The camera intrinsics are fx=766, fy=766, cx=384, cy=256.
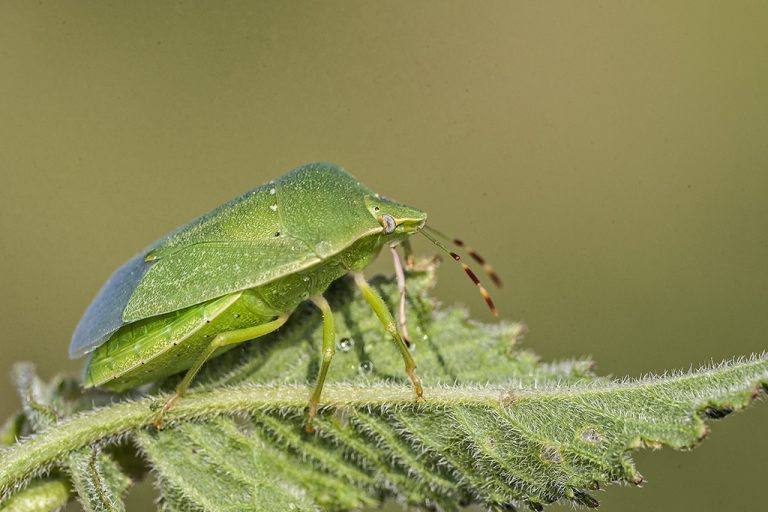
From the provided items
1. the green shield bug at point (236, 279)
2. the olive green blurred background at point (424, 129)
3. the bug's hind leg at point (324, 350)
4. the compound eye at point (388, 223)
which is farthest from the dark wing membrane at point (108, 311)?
the olive green blurred background at point (424, 129)

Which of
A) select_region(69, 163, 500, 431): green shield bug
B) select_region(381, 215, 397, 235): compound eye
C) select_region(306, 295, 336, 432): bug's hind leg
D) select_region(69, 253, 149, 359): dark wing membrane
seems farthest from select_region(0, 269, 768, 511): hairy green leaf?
select_region(381, 215, 397, 235): compound eye

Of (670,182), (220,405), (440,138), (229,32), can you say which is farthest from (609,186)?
(220,405)

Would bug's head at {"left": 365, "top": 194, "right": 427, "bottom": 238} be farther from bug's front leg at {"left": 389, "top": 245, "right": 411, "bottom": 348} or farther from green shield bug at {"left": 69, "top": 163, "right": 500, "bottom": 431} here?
bug's front leg at {"left": 389, "top": 245, "right": 411, "bottom": 348}

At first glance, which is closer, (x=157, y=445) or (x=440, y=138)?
(x=157, y=445)

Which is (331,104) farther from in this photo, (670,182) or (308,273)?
(308,273)

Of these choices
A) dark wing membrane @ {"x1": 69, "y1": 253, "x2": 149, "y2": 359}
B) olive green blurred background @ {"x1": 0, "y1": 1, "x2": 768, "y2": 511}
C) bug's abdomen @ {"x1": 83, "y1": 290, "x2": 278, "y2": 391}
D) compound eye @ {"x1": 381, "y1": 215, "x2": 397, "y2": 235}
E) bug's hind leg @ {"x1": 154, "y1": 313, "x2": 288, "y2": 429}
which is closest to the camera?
bug's hind leg @ {"x1": 154, "y1": 313, "x2": 288, "y2": 429}

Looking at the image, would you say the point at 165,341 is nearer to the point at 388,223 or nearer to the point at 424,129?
the point at 388,223

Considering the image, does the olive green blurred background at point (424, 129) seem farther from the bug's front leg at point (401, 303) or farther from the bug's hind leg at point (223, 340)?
the bug's hind leg at point (223, 340)
